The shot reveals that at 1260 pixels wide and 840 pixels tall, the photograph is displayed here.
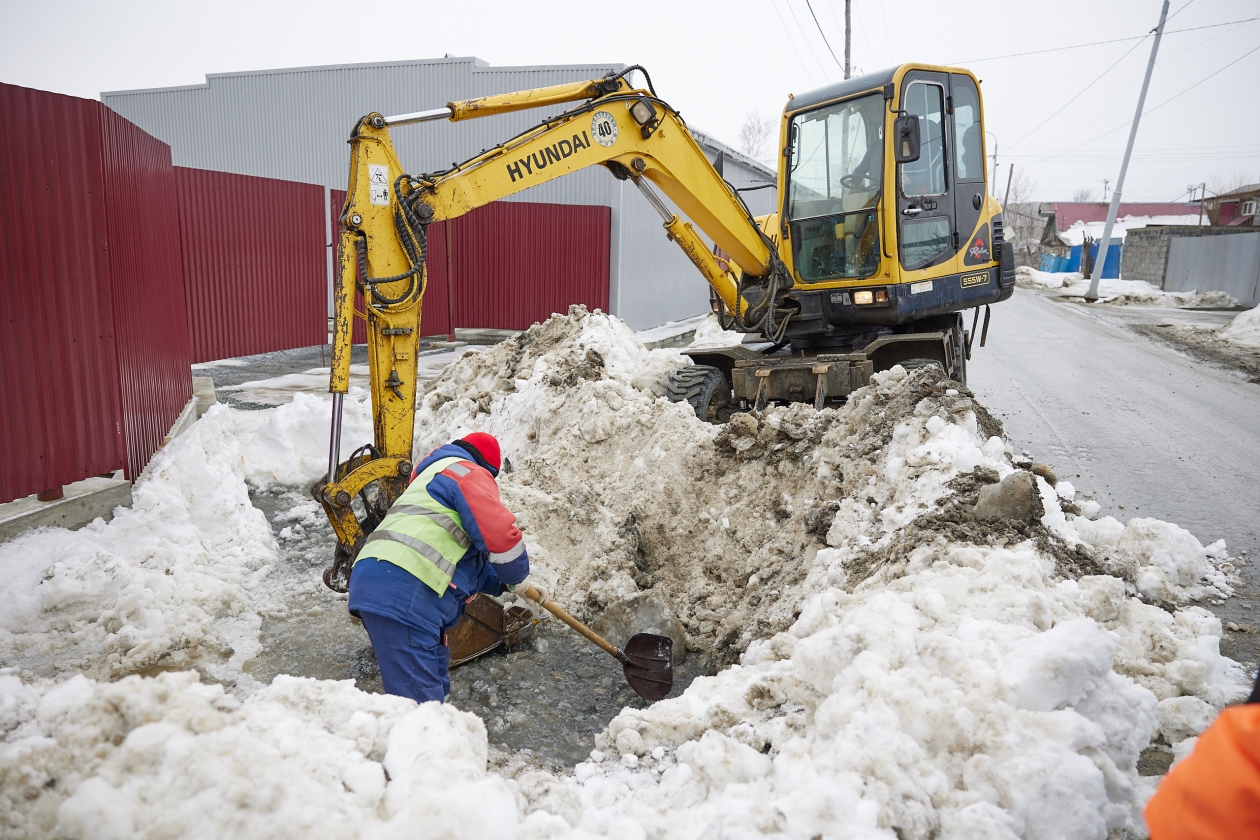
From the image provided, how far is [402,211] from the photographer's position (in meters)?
4.89

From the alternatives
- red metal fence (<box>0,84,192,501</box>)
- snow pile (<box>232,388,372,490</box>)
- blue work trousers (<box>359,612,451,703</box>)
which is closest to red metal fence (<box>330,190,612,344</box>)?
snow pile (<box>232,388,372,490</box>)

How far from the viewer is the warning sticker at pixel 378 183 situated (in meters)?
4.79

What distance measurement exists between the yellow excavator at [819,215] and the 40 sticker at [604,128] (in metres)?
0.01

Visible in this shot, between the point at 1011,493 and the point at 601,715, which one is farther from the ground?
the point at 1011,493

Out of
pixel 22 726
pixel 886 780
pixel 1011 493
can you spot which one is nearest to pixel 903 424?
pixel 1011 493

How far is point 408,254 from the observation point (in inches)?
196

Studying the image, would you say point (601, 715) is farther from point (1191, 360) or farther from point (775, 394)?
point (1191, 360)

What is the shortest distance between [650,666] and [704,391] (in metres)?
3.72

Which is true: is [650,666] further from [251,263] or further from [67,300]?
[251,263]

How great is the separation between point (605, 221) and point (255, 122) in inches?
430

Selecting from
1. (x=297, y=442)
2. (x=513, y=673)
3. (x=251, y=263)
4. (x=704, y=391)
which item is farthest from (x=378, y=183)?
(x=251, y=263)

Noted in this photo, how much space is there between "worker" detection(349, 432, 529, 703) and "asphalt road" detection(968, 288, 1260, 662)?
3960 millimetres

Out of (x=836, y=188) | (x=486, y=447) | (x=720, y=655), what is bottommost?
(x=720, y=655)

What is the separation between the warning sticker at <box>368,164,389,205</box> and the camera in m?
4.79
